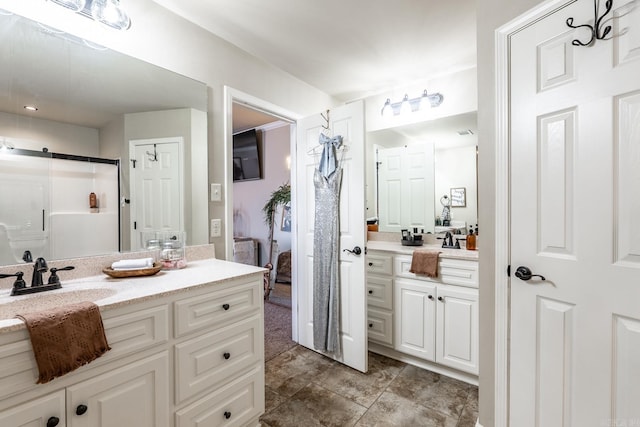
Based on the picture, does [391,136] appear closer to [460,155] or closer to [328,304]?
[460,155]

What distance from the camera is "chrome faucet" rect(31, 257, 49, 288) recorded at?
1.18 meters

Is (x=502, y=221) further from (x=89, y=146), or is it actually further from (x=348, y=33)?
(x=89, y=146)

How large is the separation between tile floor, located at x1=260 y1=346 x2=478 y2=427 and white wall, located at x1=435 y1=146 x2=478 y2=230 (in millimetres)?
1325

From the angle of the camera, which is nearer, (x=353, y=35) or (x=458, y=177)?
(x=353, y=35)

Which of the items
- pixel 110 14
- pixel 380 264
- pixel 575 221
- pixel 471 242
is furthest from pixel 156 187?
pixel 471 242

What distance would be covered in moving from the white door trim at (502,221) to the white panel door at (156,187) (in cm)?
185

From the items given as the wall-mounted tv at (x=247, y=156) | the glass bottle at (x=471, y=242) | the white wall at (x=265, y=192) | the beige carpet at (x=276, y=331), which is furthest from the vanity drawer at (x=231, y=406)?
the wall-mounted tv at (x=247, y=156)

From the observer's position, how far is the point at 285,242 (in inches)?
177

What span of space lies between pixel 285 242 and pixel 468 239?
9.32ft

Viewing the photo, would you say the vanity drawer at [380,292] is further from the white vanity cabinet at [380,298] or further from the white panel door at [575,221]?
the white panel door at [575,221]

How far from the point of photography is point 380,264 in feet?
7.93

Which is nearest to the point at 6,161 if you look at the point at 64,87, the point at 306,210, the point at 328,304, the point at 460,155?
the point at 64,87

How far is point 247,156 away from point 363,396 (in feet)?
13.1

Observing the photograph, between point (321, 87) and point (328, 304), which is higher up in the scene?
point (321, 87)
